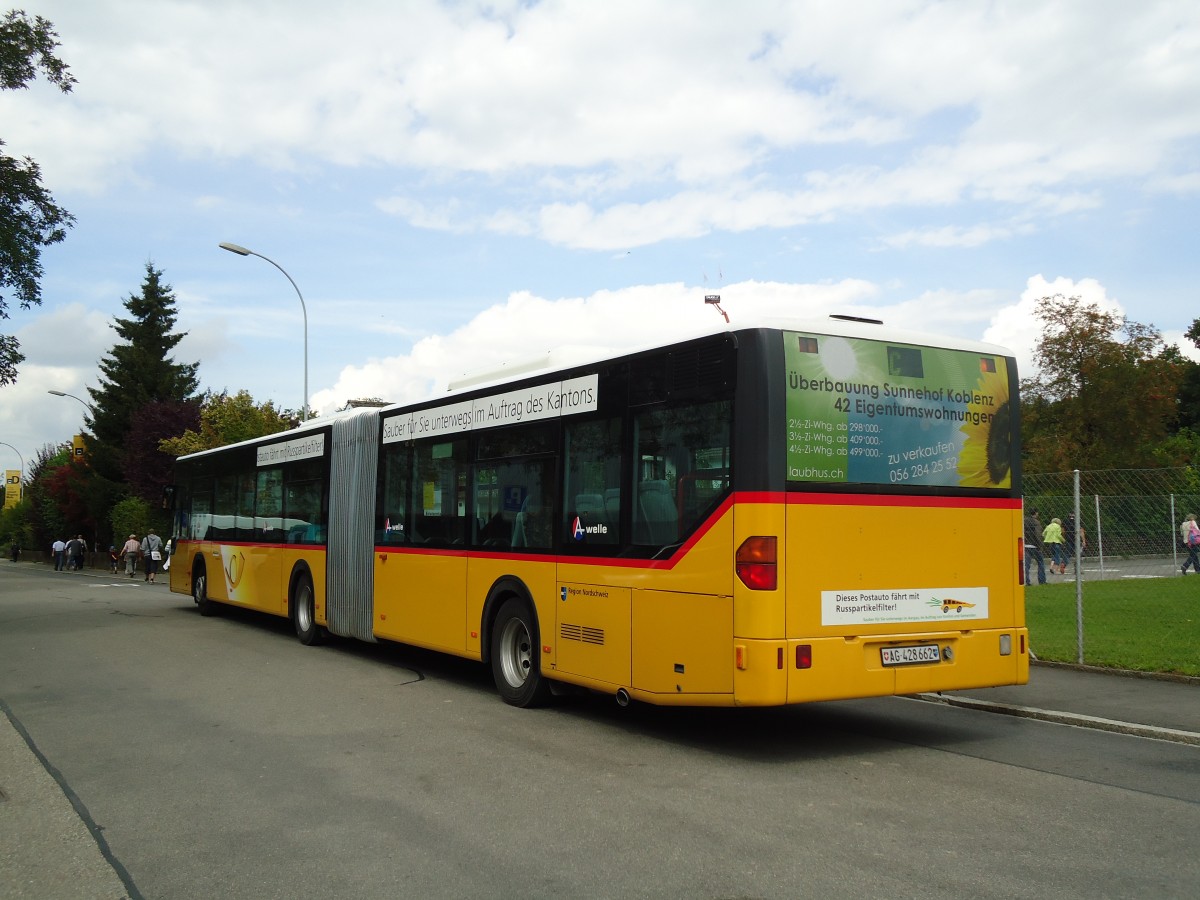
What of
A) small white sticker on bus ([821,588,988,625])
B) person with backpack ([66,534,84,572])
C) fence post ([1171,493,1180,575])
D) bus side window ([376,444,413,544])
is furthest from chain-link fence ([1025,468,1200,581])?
person with backpack ([66,534,84,572])

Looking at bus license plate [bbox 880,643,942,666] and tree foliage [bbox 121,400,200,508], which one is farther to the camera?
tree foliage [bbox 121,400,200,508]

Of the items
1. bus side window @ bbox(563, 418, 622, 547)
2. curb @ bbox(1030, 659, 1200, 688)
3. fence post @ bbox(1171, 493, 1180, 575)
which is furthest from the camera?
fence post @ bbox(1171, 493, 1180, 575)

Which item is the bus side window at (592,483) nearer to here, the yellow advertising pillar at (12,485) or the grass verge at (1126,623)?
the grass verge at (1126,623)

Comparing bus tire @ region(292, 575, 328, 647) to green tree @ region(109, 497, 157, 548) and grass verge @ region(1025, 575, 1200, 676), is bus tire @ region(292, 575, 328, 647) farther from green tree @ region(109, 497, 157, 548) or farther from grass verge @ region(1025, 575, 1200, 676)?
green tree @ region(109, 497, 157, 548)

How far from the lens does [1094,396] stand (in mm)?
39781

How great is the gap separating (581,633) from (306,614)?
7.81m

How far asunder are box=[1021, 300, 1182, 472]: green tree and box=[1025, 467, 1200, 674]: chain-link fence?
20429 mm

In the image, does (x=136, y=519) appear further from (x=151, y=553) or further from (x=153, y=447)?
(x=151, y=553)

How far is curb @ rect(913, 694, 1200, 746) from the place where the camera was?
8.18 m

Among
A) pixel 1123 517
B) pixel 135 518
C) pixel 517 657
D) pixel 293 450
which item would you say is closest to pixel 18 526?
pixel 135 518

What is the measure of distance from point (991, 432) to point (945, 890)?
14.6 feet

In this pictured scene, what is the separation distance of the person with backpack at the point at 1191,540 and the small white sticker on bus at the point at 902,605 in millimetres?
13304

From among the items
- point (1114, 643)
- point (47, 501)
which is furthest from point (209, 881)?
point (47, 501)

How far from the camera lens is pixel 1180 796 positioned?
21.1 feet
